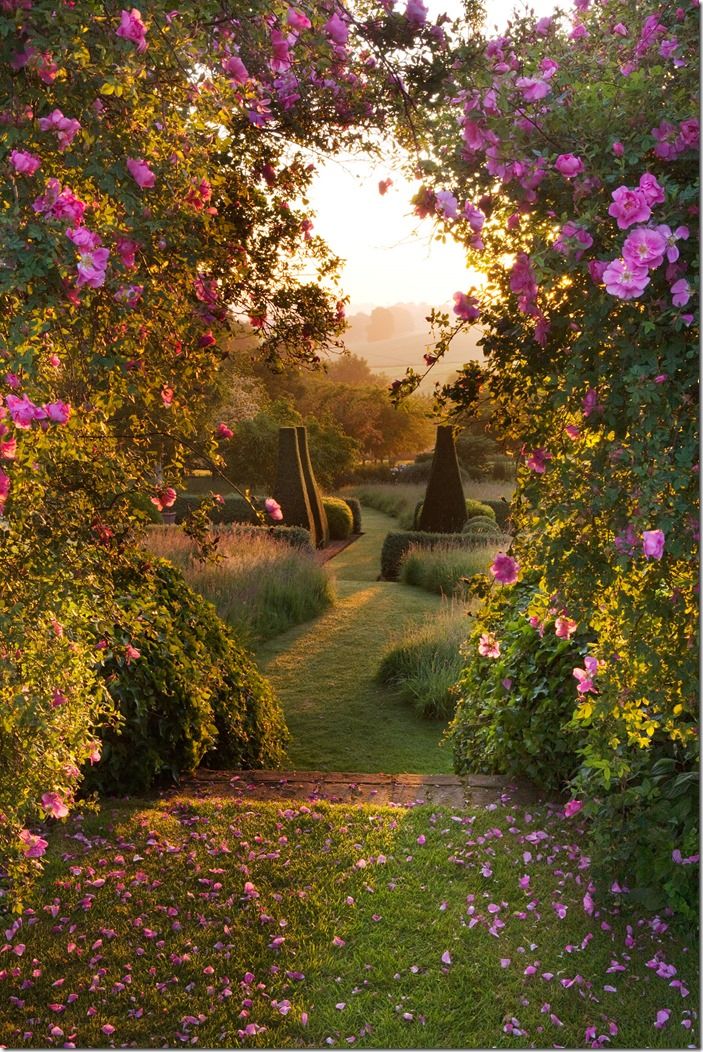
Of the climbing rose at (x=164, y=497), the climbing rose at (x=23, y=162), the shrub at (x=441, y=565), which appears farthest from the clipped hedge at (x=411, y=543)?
the climbing rose at (x=23, y=162)

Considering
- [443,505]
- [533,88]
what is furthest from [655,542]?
[443,505]

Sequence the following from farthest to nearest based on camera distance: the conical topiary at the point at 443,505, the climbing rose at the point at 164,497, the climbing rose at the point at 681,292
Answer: the conical topiary at the point at 443,505, the climbing rose at the point at 164,497, the climbing rose at the point at 681,292

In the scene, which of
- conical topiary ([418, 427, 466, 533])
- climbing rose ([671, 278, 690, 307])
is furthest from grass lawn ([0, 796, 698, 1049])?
conical topiary ([418, 427, 466, 533])

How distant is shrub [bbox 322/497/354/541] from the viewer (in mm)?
18672

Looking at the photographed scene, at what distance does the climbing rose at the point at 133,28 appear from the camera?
7.01ft

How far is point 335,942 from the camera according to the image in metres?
3.57

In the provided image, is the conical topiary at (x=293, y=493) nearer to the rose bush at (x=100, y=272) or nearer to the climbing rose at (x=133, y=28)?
the rose bush at (x=100, y=272)

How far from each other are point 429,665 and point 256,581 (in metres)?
3.08

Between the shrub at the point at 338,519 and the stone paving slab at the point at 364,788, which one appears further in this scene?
the shrub at the point at 338,519

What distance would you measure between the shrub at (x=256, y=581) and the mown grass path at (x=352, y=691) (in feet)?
0.76

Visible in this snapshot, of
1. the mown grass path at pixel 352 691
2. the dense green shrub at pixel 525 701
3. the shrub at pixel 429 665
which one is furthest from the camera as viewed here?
the shrub at pixel 429 665

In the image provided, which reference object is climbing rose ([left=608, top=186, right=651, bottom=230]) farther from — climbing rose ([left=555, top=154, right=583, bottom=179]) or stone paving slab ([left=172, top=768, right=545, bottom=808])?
stone paving slab ([left=172, top=768, right=545, bottom=808])

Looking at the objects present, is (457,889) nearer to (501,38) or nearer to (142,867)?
(142,867)

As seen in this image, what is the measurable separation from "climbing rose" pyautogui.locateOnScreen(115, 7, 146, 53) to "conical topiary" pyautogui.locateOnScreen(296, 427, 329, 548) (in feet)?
45.3
